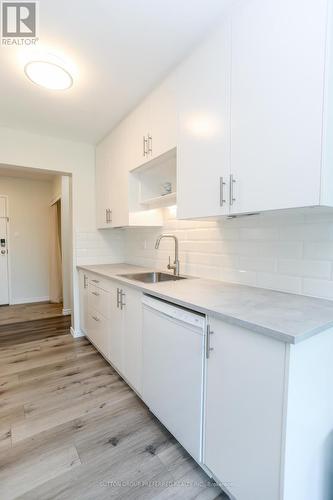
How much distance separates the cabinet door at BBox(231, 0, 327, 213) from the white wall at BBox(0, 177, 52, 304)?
4.61 m

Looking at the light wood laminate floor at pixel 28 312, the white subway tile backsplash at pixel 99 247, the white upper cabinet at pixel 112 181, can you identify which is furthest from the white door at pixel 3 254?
the white upper cabinet at pixel 112 181

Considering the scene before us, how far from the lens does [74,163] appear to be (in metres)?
2.92

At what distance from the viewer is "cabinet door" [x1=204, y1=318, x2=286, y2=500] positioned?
84 centimetres

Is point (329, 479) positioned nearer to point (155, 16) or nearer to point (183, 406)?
point (183, 406)

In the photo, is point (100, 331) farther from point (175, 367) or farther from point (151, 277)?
point (175, 367)

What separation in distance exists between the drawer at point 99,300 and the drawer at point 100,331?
2.1 inches

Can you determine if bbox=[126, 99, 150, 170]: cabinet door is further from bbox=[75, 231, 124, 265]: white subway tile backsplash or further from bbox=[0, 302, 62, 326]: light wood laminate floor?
bbox=[0, 302, 62, 326]: light wood laminate floor

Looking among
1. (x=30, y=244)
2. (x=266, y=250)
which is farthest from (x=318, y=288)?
(x=30, y=244)

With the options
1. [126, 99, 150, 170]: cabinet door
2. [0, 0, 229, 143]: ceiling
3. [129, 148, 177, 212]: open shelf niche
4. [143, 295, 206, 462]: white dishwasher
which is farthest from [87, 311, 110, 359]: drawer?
[0, 0, 229, 143]: ceiling

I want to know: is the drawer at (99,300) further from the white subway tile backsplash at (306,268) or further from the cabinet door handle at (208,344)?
the white subway tile backsplash at (306,268)

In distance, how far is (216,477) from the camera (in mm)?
1093

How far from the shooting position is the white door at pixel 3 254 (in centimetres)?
448

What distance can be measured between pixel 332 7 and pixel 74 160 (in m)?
2.69

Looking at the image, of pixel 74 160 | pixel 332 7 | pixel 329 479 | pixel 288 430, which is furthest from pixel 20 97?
pixel 329 479
